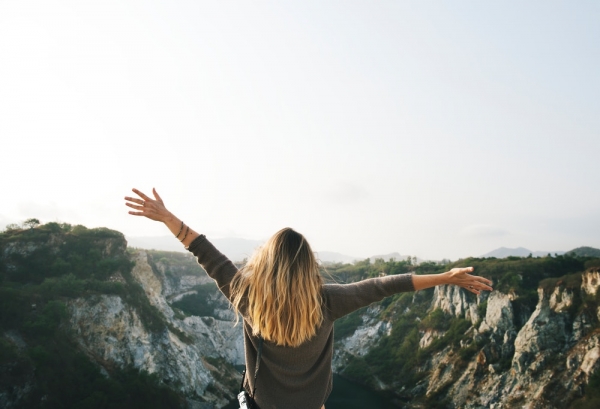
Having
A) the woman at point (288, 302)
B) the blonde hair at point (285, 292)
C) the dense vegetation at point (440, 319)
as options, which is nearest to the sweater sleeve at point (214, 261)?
the woman at point (288, 302)

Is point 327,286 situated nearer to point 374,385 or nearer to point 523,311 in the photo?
point 523,311

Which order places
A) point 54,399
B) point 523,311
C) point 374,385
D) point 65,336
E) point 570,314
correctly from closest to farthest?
point 54,399 → point 65,336 → point 570,314 → point 523,311 → point 374,385

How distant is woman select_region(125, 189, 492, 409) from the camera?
270 centimetres

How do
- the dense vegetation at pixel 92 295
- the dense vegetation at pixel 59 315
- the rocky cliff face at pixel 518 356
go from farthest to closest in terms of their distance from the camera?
1. the rocky cliff face at pixel 518 356
2. the dense vegetation at pixel 92 295
3. the dense vegetation at pixel 59 315

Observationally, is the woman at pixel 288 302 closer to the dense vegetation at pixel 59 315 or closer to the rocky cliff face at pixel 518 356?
the dense vegetation at pixel 59 315

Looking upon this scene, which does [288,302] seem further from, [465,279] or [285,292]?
[465,279]

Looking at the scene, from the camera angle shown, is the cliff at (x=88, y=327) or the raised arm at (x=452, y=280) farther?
the cliff at (x=88, y=327)

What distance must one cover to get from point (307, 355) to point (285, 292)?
0.58 metres

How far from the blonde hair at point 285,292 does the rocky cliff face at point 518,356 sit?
41.0 metres

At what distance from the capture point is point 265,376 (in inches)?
118

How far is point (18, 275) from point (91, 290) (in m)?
6.87

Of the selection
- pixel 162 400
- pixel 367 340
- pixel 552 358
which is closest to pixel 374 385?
pixel 367 340

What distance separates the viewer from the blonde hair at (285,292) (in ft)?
8.79

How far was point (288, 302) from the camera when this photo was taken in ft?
8.78
